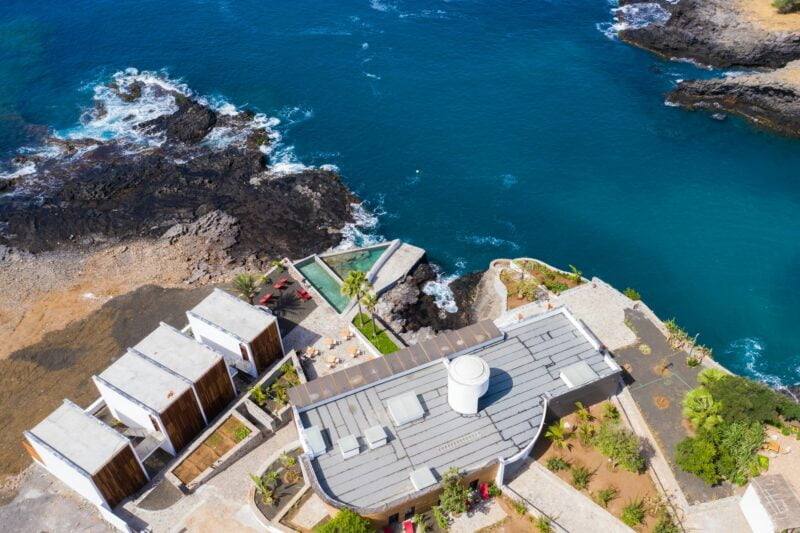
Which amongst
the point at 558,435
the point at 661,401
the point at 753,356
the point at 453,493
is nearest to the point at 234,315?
the point at 453,493

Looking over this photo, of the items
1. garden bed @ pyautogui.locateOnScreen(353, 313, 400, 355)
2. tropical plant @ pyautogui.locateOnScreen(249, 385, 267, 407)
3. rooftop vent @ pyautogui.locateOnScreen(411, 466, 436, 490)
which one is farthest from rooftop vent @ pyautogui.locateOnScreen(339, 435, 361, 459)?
garden bed @ pyautogui.locateOnScreen(353, 313, 400, 355)

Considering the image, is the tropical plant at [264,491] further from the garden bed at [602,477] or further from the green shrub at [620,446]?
the green shrub at [620,446]

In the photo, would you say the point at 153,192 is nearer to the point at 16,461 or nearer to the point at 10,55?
the point at 16,461

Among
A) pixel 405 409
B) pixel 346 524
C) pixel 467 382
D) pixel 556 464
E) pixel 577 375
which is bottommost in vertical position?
pixel 556 464

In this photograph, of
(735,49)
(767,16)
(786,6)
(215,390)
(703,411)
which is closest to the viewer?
(703,411)

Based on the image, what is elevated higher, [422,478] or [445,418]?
[445,418]

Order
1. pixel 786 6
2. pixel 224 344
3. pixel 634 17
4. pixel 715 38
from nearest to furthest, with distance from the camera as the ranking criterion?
pixel 224 344, pixel 786 6, pixel 715 38, pixel 634 17

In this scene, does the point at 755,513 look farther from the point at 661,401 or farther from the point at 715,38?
the point at 715,38
